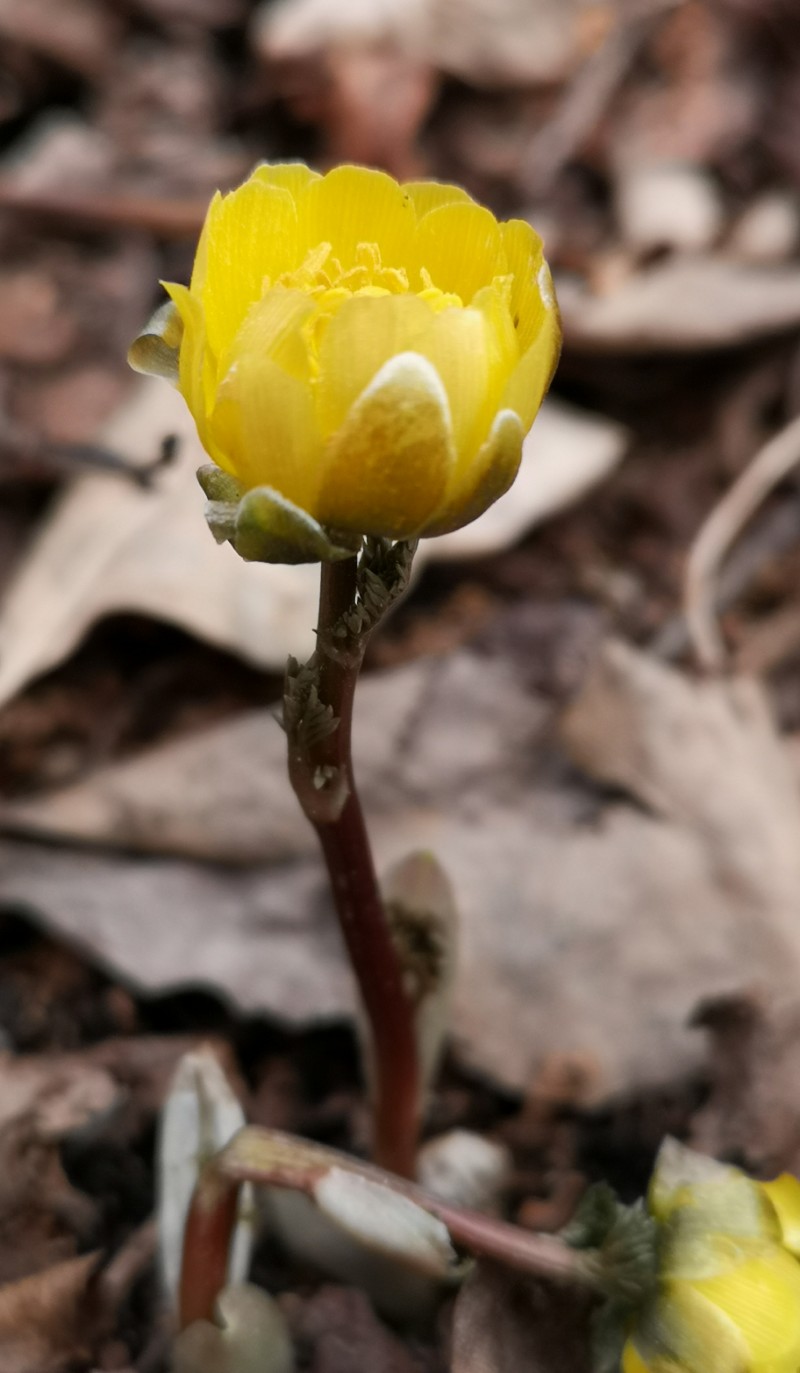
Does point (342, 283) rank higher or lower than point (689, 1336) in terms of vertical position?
higher

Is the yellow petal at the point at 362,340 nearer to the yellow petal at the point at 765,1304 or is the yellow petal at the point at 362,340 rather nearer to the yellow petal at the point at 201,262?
the yellow petal at the point at 201,262

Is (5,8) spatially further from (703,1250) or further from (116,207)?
(703,1250)

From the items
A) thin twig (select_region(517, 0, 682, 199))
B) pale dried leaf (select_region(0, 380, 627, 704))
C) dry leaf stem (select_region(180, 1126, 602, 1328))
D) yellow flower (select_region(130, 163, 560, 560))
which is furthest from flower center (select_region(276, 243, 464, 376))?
thin twig (select_region(517, 0, 682, 199))

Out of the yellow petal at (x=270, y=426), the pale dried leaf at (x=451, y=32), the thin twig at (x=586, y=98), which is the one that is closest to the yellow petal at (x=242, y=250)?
the yellow petal at (x=270, y=426)

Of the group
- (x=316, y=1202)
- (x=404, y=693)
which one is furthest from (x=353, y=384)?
(x=404, y=693)

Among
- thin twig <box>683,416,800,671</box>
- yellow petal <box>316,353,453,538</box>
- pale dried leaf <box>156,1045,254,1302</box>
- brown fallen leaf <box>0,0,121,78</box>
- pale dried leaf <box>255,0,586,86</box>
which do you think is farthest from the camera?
pale dried leaf <box>255,0,586,86</box>

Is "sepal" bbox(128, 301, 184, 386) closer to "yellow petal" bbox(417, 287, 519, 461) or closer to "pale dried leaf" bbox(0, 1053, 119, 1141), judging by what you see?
"yellow petal" bbox(417, 287, 519, 461)

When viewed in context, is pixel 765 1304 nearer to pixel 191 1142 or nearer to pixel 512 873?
pixel 191 1142
